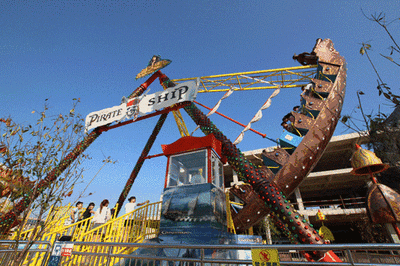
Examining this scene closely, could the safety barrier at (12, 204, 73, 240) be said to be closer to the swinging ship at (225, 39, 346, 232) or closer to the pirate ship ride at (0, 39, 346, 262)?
the pirate ship ride at (0, 39, 346, 262)

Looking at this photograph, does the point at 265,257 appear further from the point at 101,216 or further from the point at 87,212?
the point at 87,212

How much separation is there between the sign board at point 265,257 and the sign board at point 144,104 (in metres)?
6.21

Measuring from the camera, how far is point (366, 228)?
16.7 metres

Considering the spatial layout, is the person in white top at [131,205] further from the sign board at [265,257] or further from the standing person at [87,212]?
the sign board at [265,257]

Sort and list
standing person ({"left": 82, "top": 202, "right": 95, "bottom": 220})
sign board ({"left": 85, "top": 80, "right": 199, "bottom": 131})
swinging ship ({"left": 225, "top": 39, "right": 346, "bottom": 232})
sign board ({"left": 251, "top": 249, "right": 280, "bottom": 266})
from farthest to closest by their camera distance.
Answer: sign board ({"left": 85, "top": 80, "right": 199, "bottom": 131}), standing person ({"left": 82, "top": 202, "right": 95, "bottom": 220}), swinging ship ({"left": 225, "top": 39, "right": 346, "bottom": 232}), sign board ({"left": 251, "top": 249, "right": 280, "bottom": 266})

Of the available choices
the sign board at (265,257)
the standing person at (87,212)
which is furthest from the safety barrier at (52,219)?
the sign board at (265,257)

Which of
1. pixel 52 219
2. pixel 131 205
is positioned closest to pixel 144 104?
pixel 131 205

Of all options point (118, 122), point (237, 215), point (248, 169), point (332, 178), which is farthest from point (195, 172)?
point (332, 178)

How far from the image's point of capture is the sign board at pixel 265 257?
2.15 m

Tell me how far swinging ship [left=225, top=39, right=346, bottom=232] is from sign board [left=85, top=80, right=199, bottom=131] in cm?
405

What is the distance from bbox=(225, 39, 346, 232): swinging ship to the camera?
6973 mm

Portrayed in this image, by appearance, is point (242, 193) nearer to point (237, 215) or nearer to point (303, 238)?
point (237, 215)

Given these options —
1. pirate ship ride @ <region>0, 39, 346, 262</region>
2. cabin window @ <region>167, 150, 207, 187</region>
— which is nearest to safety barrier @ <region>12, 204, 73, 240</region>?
pirate ship ride @ <region>0, 39, 346, 262</region>

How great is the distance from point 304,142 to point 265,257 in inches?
239
